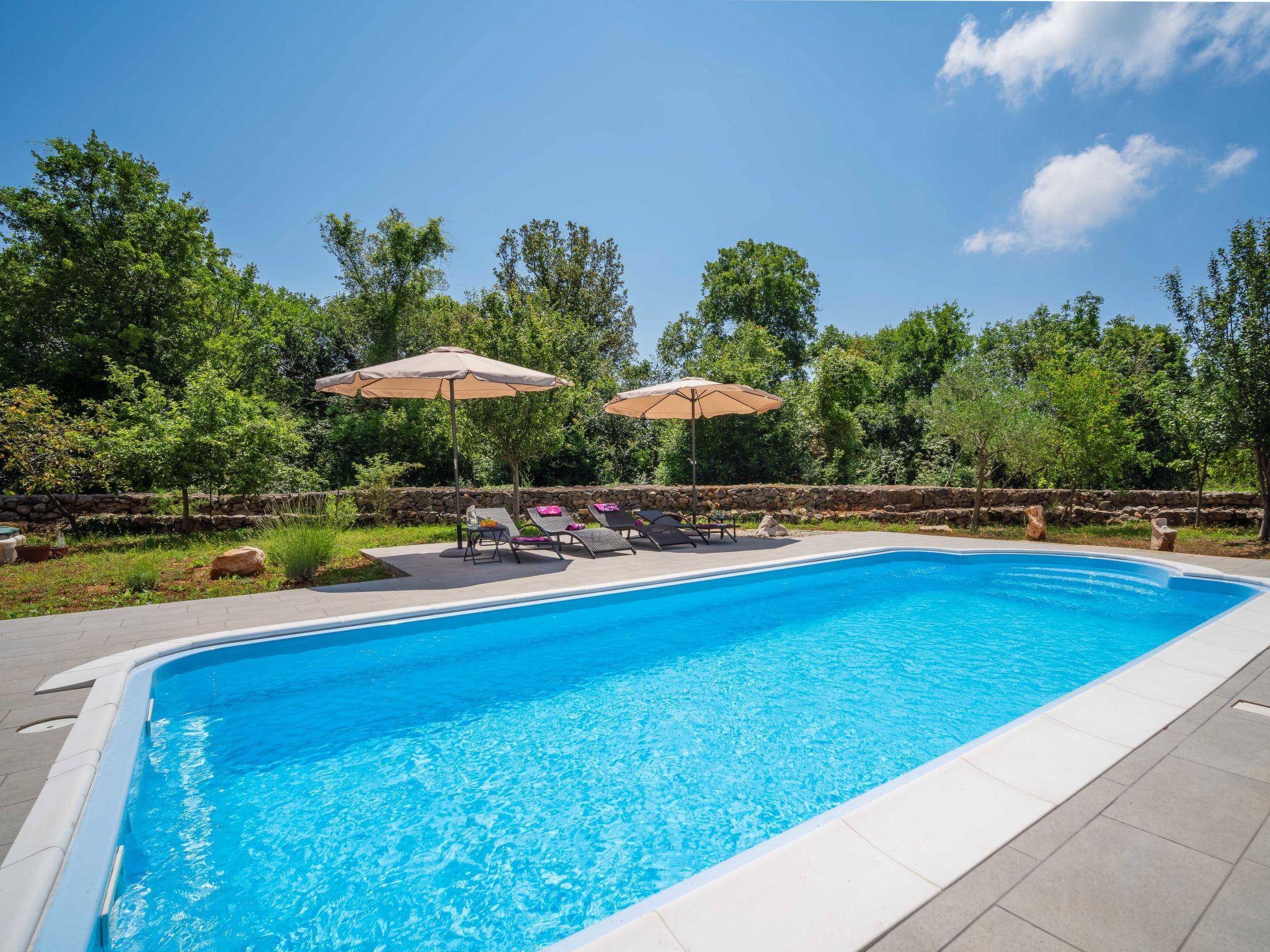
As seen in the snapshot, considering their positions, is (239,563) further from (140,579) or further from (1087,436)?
(1087,436)

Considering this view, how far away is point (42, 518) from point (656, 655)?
1154cm

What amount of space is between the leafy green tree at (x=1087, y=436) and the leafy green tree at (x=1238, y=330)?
2055 millimetres

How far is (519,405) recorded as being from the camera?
36.0 ft

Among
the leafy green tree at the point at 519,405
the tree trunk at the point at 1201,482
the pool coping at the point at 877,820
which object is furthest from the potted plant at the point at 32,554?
the tree trunk at the point at 1201,482

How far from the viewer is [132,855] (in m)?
2.35

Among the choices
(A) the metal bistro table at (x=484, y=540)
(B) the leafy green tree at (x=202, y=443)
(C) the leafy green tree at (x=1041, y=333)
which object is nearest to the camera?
(A) the metal bistro table at (x=484, y=540)

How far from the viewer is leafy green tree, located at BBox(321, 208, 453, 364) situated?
21.5 meters

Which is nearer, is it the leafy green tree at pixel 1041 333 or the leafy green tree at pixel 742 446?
the leafy green tree at pixel 742 446

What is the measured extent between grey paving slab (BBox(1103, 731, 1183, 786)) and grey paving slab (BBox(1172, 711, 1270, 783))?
4 centimetres

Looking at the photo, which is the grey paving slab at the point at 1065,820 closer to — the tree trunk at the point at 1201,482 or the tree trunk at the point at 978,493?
the tree trunk at the point at 978,493

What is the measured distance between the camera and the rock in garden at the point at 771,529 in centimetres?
1081

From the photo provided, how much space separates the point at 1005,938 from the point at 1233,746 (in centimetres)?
218

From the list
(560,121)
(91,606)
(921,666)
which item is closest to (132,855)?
(91,606)

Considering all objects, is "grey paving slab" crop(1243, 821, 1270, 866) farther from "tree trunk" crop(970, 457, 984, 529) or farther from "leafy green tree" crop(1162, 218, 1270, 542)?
"tree trunk" crop(970, 457, 984, 529)
